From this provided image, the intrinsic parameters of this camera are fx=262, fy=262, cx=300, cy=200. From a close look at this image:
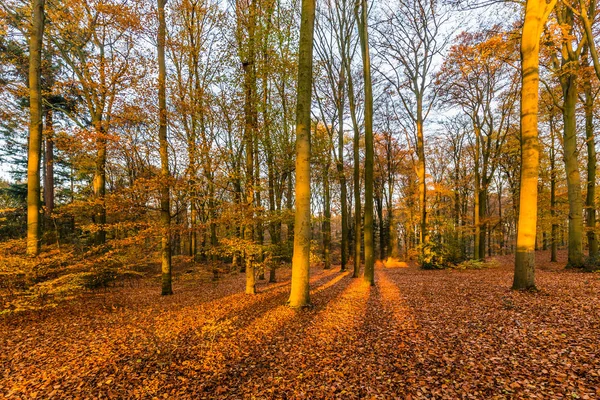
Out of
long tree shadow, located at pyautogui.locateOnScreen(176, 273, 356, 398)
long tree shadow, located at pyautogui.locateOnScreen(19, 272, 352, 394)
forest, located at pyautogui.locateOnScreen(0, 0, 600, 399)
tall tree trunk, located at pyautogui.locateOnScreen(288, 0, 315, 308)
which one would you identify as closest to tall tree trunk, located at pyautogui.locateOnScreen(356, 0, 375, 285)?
forest, located at pyautogui.locateOnScreen(0, 0, 600, 399)

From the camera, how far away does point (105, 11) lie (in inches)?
370

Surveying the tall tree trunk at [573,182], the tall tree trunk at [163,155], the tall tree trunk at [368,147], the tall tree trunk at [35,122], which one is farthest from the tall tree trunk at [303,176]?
the tall tree trunk at [573,182]

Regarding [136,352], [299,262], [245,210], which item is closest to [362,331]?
[299,262]

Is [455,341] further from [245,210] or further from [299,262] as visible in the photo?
[245,210]

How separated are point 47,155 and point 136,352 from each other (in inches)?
669

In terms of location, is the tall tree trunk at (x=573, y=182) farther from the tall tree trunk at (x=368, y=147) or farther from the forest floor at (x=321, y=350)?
the tall tree trunk at (x=368, y=147)

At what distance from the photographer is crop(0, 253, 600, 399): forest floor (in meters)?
3.38

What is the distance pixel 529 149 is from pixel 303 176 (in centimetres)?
609

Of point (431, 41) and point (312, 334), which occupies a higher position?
point (431, 41)

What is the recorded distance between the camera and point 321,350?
4.55 metres

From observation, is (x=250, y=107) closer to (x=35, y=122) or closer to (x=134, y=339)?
(x=35, y=122)

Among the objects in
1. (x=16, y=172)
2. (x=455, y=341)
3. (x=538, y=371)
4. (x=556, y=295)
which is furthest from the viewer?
(x=16, y=172)

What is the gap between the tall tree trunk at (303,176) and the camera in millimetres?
6750

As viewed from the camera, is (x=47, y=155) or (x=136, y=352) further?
(x=47, y=155)
